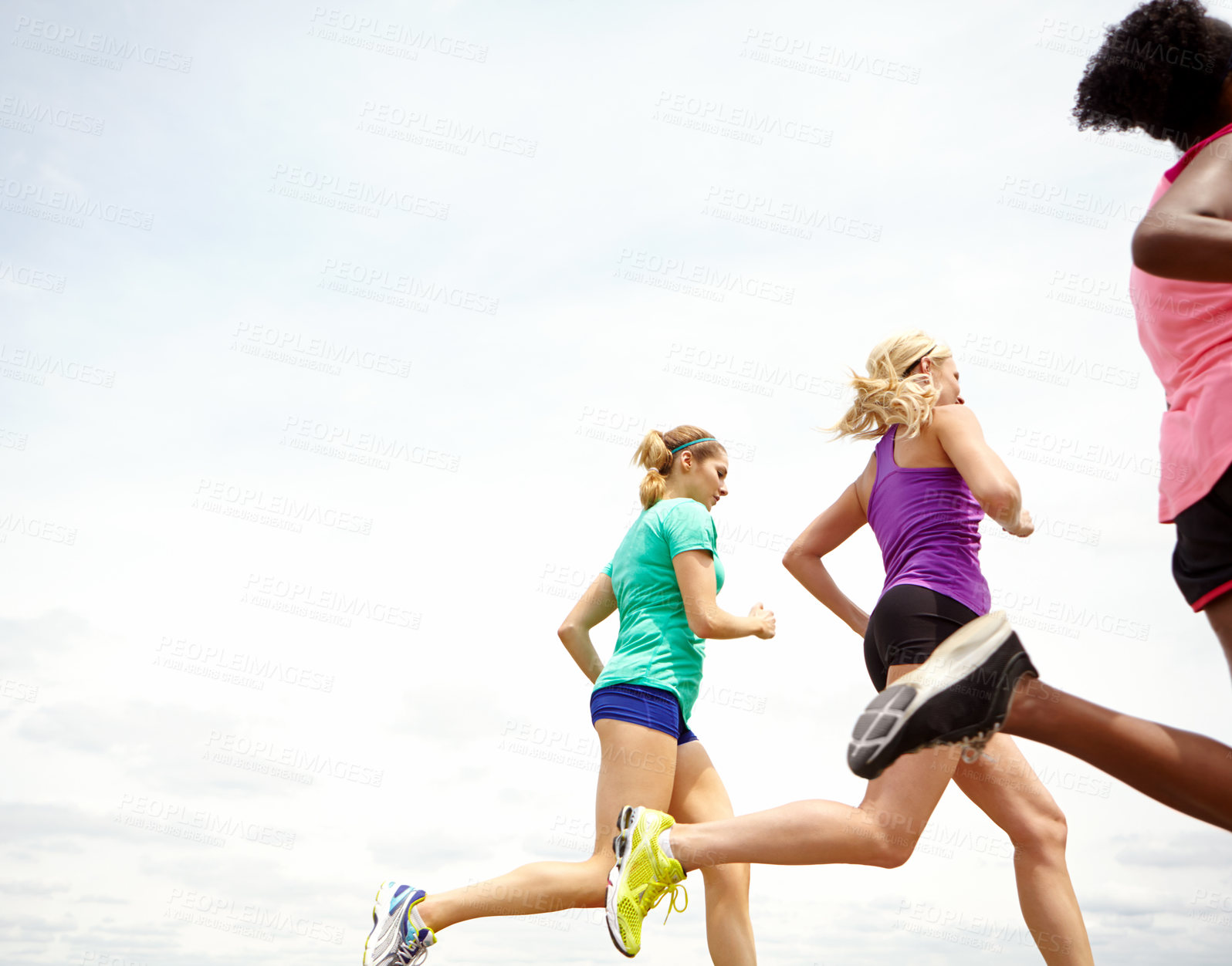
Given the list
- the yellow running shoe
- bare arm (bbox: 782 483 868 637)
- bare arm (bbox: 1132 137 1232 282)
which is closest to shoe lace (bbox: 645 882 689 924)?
the yellow running shoe

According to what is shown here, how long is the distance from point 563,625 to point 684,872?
64.6 inches

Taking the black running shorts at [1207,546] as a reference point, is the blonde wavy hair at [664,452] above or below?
above

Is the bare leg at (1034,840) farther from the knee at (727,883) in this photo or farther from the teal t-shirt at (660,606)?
the teal t-shirt at (660,606)

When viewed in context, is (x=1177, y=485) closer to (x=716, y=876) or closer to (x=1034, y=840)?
(x=1034, y=840)

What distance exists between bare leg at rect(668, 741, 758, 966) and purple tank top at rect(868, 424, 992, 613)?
1249 mm

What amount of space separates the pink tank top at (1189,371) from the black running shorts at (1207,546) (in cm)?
2

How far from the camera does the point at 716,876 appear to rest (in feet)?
12.7

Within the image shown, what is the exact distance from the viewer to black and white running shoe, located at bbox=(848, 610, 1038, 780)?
7.25 feet

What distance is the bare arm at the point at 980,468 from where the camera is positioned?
9.97 feet

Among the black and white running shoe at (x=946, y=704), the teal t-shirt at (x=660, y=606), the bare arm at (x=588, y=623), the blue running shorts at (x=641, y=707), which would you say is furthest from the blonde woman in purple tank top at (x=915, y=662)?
the bare arm at (x=588, y=623)

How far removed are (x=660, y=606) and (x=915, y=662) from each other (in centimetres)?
134

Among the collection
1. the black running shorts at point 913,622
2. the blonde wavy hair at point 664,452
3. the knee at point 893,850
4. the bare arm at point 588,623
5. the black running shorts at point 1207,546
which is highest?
the blonde wavy hair at point 664,452

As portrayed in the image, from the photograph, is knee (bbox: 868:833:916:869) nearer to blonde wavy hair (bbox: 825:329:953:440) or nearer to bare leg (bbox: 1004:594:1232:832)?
bare leg (bbox: 1004:594:1232:832)

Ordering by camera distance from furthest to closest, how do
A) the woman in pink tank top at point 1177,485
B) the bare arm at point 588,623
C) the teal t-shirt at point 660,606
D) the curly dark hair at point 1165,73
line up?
the bare arm at point 588,623
the teal t-shirt at point 660,606
the curly dark hair at point 1165,73
the woman in pink tank top at point 1177,485
